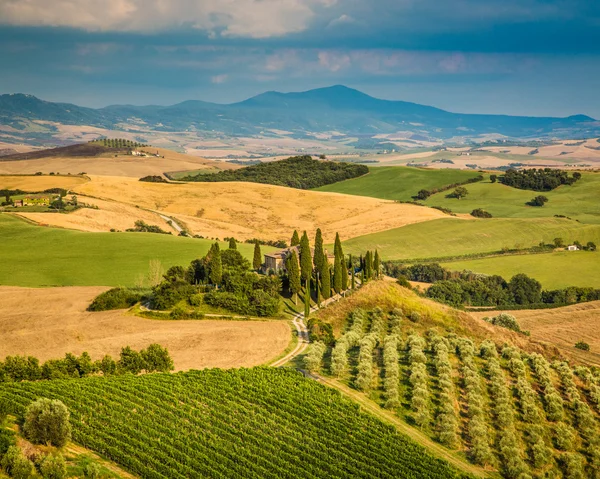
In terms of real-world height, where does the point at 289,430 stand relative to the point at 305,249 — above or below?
below

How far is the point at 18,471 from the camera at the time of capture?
3212 centimetres

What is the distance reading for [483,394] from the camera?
49625 millimetres

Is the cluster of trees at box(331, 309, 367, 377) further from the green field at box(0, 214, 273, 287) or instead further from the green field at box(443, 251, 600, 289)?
the green field at box(443, 251, 600, 289)

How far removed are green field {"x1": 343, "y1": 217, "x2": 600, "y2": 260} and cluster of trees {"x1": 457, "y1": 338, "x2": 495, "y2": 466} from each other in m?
68.1

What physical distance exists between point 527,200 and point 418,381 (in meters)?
142

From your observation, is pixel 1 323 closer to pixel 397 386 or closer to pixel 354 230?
pixel 397 386

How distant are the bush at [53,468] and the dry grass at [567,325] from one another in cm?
4989

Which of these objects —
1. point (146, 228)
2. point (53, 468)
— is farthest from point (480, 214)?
point (53, 468)

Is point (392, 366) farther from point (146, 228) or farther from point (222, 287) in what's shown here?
point (146, 228)

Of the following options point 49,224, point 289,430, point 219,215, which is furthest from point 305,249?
point 219,215

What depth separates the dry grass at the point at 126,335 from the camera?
5617 cm

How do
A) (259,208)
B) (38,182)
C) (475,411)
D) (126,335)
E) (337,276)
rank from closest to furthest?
(475,411)
(126,335)
(337,276)
(259,208)
(38,182)

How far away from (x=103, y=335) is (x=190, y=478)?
98.9 feet

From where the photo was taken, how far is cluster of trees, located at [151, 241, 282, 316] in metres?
70.2
